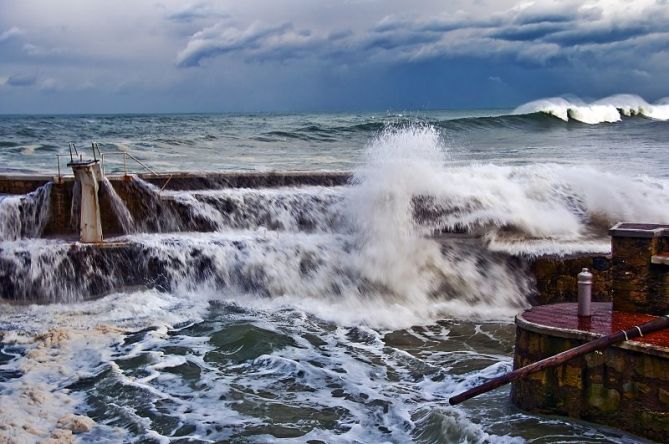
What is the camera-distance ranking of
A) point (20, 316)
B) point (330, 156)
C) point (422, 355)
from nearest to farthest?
1. point (422, 355)
2. point (20, 316)
3. point (330, 156)

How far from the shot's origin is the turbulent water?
7477 millimetres

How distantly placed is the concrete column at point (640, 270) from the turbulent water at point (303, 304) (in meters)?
1.54

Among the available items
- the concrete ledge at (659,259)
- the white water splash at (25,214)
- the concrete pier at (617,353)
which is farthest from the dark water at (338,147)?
the concrete ledge at (659,259)

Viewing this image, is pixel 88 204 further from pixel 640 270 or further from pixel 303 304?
pixel 640 270

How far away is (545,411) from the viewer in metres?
7.20

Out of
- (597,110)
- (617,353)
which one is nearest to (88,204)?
(617,353)

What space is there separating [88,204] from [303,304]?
398cm

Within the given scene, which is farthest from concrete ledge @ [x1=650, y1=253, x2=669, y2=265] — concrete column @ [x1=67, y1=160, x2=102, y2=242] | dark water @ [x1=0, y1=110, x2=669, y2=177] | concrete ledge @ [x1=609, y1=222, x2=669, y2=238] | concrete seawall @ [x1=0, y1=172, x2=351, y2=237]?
dark water @ [x1=0, y1=110, x2=669, y2=177]

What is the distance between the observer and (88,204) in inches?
518

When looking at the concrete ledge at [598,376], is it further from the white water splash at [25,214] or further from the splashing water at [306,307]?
the white water splash at [25,214]

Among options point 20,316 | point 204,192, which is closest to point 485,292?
point 204,192

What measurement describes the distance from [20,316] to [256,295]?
3.43 metres

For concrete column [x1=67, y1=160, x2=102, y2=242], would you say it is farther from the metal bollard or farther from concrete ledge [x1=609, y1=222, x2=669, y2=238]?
concrete ledge [x1=609, y1=222, x2=669, y2=238]

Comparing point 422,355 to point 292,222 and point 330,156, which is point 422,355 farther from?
point 330,156
